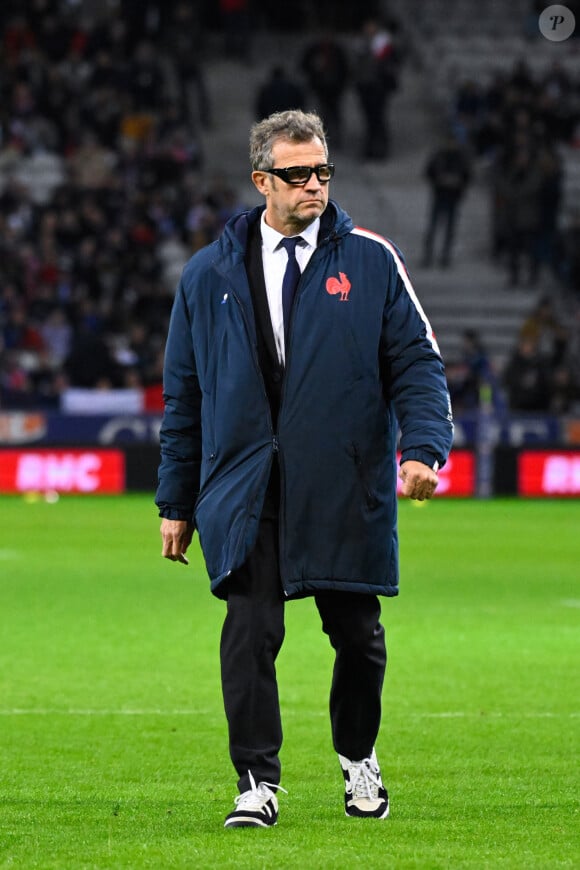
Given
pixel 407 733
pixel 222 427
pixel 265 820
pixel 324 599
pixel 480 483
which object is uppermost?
pixel 222 427

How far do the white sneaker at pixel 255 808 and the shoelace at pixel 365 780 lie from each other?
30 centimetres

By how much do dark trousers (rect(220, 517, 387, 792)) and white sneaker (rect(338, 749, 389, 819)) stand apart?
0.28 m

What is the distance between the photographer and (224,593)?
613cm

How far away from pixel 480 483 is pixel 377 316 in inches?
748

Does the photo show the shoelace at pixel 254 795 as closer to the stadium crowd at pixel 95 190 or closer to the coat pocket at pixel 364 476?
the coat pocket at pixel 364 476

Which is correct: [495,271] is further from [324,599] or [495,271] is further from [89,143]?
[324,599]

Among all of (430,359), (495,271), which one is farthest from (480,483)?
(430,359)

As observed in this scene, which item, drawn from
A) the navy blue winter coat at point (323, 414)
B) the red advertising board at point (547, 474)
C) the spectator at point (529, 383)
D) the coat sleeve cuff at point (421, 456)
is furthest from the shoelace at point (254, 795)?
the spectator at point (529, 383)

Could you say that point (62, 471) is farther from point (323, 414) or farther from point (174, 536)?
point (323, 414)

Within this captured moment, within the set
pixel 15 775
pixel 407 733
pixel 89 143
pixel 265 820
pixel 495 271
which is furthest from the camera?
pixel 495 271

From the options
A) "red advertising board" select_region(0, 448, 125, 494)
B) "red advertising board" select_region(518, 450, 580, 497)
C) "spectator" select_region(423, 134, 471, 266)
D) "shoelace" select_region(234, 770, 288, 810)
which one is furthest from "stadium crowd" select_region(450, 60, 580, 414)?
"shoelace" select_region(234, 770, 288, 810)

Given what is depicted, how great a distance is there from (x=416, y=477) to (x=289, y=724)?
9.45 feet

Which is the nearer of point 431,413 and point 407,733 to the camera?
point 431,413

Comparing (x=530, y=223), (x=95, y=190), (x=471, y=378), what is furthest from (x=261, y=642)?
(x=530, y=223)
